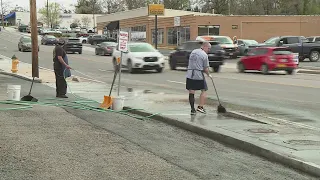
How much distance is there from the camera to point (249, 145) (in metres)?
7.50

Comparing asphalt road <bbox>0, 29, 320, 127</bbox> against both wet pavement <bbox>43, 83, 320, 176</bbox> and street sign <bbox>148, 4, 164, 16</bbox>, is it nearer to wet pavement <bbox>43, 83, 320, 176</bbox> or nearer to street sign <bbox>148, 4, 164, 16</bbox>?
wet pavement <bbox>43, 83, 320, 176</bbox>

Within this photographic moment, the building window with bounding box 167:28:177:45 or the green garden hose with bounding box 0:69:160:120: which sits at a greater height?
the building window with bounding box 167:28:177:45

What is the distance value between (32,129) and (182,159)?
11.1 feet

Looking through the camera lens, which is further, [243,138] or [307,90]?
[307,90]

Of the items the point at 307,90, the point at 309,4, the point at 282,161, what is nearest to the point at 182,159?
the point at 282,161

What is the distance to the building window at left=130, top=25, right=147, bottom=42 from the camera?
63.6m

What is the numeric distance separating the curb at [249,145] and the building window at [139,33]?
54.0m

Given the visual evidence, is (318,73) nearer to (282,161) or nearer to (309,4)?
(282,161)

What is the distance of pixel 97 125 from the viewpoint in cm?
944

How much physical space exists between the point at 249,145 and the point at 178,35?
48.2m

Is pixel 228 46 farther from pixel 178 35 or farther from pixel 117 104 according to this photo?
pixel 117 104

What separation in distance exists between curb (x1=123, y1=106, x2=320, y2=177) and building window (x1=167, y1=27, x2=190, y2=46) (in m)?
43.5

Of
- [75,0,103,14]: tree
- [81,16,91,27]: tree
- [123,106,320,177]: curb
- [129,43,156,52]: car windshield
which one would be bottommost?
[123,106,320,177]: curb

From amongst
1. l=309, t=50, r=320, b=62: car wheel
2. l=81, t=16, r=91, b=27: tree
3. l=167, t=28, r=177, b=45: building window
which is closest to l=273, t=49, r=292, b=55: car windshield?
l=309, t=50, r=320, b=62: car wheel
